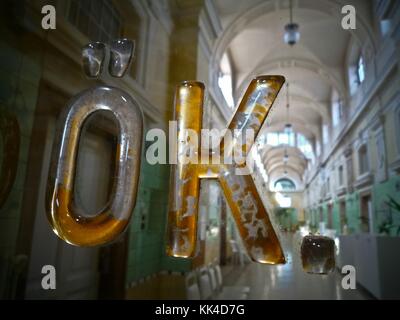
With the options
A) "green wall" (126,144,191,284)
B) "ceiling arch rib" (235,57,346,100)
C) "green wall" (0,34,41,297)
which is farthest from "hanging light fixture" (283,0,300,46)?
"green wall" (0,34,41,297)

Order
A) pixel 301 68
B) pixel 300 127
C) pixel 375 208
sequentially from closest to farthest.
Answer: pixel 301 68
pixel 300 127
pixel 375 208

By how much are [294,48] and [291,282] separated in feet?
6.01

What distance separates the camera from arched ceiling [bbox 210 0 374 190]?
1.84m

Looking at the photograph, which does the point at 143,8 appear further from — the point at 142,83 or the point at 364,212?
the point at 364,212

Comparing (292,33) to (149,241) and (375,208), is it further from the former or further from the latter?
(375,208)

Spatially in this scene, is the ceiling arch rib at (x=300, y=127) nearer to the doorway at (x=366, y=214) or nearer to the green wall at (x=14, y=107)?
the green wall at (x=14, y=107)

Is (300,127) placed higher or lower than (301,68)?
lower

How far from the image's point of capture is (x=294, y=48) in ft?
7.45

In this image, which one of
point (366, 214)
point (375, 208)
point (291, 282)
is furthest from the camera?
point (366, 214)

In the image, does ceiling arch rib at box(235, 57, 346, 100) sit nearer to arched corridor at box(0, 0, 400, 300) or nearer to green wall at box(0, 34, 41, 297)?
arched corridor at box(0, 0, 400, 300)

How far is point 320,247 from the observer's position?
41.7 inches

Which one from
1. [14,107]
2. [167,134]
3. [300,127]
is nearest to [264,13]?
[300,127]

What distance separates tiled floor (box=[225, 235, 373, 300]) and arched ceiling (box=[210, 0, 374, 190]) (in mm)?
552

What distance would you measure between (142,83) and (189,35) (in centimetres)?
60
